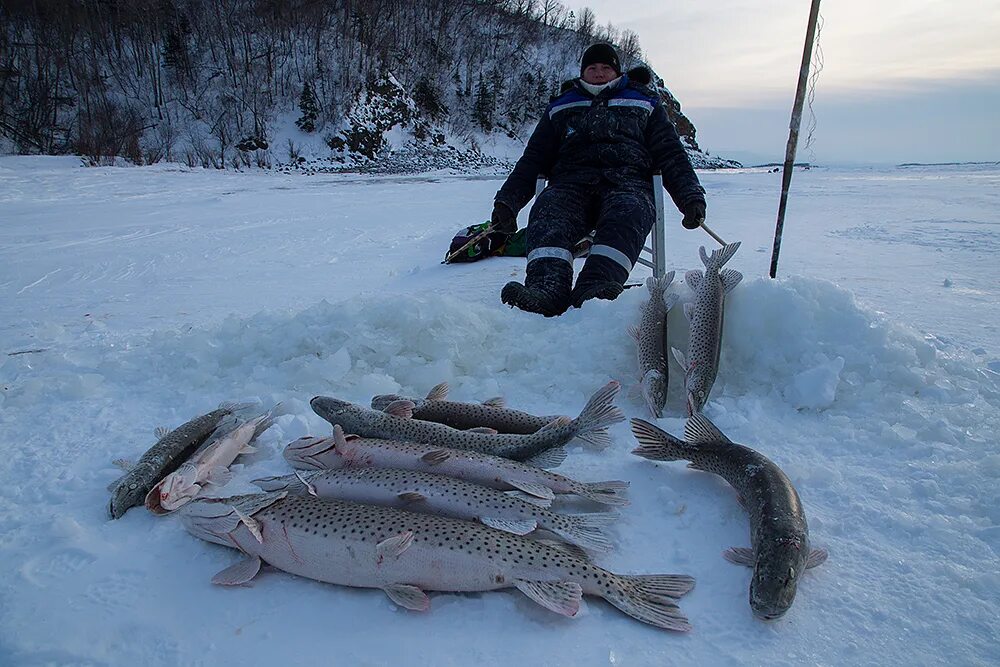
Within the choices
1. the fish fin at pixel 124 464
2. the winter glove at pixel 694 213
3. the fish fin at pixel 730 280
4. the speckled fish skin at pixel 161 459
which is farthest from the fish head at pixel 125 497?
the winter glove at pixel 694 213

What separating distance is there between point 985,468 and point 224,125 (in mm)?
33028

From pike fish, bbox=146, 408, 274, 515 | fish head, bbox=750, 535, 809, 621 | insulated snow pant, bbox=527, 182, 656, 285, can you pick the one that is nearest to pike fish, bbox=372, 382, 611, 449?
pike fish, bbox=146, 408, 274, 515

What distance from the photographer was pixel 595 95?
4957 mm

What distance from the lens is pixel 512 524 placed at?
5.97 ft

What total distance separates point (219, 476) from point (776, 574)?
205cm

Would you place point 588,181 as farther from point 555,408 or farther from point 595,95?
point 555,408

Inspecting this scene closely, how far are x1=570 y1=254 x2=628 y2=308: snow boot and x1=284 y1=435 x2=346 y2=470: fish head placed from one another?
205 centimetres

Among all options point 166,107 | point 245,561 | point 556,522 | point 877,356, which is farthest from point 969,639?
point 166,107

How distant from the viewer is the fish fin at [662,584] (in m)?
1.64

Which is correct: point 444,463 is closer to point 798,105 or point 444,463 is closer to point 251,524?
point 251,524

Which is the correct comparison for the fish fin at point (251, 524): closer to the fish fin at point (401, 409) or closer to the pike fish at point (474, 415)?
the fish fin at point (401, 409)

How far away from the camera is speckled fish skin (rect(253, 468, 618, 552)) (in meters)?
1.85

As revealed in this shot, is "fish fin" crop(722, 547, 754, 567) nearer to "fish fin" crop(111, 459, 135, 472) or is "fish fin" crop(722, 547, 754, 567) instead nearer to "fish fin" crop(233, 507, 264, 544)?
"fish fin" crop(233, 507, 264, 544)

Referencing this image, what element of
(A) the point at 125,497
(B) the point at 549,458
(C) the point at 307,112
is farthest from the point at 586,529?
(C) the point at 307,112
